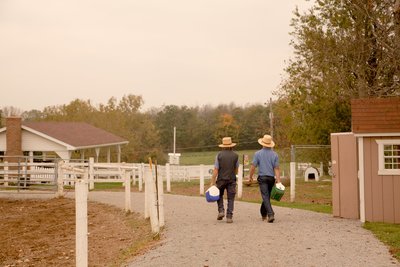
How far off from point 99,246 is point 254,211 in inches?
185

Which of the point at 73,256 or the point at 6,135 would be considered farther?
the point at 6,135

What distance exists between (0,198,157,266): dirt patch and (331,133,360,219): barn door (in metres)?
4.72

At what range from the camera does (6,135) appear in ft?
118

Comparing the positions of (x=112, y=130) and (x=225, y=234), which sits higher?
(x=112, y=130)

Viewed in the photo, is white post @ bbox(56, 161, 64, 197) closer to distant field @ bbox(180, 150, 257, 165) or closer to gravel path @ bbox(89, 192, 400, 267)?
gravel path @ bbox(89, 192, 400, 267)

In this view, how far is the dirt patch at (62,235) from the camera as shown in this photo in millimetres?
12555

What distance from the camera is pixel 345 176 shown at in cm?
1524

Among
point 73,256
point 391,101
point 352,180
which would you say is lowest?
point 73,256

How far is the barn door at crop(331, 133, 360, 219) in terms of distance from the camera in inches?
594

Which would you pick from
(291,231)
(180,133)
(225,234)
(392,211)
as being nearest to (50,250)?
(225,234)

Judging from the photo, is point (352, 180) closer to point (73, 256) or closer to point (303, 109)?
point (73, 256)

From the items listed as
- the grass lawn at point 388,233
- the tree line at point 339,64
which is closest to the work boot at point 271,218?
the grass lawn at point 388,233

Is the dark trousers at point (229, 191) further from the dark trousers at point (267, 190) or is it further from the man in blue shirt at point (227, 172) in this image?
the dark trousers at point (267, 190)

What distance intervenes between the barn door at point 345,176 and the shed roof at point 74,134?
23511 millimetres
